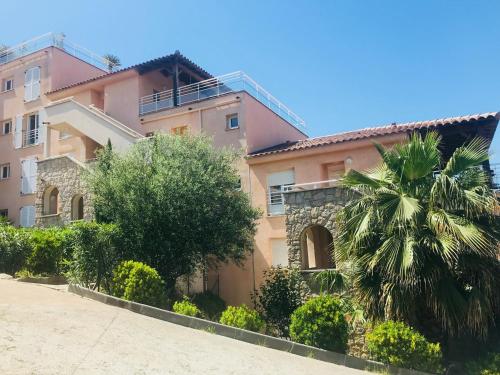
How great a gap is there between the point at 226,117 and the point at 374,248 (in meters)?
12.4

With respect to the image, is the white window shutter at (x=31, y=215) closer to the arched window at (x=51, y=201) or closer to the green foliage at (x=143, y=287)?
the arched window at (x=51, y=201)

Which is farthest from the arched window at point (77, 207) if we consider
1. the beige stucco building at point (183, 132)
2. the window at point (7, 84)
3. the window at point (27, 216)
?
the window at point (7, 84)

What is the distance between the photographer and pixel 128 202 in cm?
1495

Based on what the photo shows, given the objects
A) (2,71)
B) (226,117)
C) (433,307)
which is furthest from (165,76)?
(433,307)

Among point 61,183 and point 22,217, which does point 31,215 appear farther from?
point 61,183

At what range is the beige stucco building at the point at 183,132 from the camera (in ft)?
56.5

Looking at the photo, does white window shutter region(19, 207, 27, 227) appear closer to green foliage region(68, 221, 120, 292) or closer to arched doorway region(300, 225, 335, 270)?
green foliage region(68, 221, 120, 292)

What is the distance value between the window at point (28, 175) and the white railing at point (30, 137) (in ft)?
3.59

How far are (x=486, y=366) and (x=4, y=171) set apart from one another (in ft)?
93.4

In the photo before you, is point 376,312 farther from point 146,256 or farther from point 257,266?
point 257,266

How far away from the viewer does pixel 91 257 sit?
1335 centimetres

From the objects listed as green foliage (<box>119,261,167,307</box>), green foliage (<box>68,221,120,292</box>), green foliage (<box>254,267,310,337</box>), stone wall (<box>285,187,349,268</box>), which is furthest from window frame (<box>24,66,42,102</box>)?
green foliage (<box>254,267,310,337</box>)

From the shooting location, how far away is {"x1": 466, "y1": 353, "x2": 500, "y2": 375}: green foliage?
929cm

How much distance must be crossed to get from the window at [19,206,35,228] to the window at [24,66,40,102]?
21.3 feet
